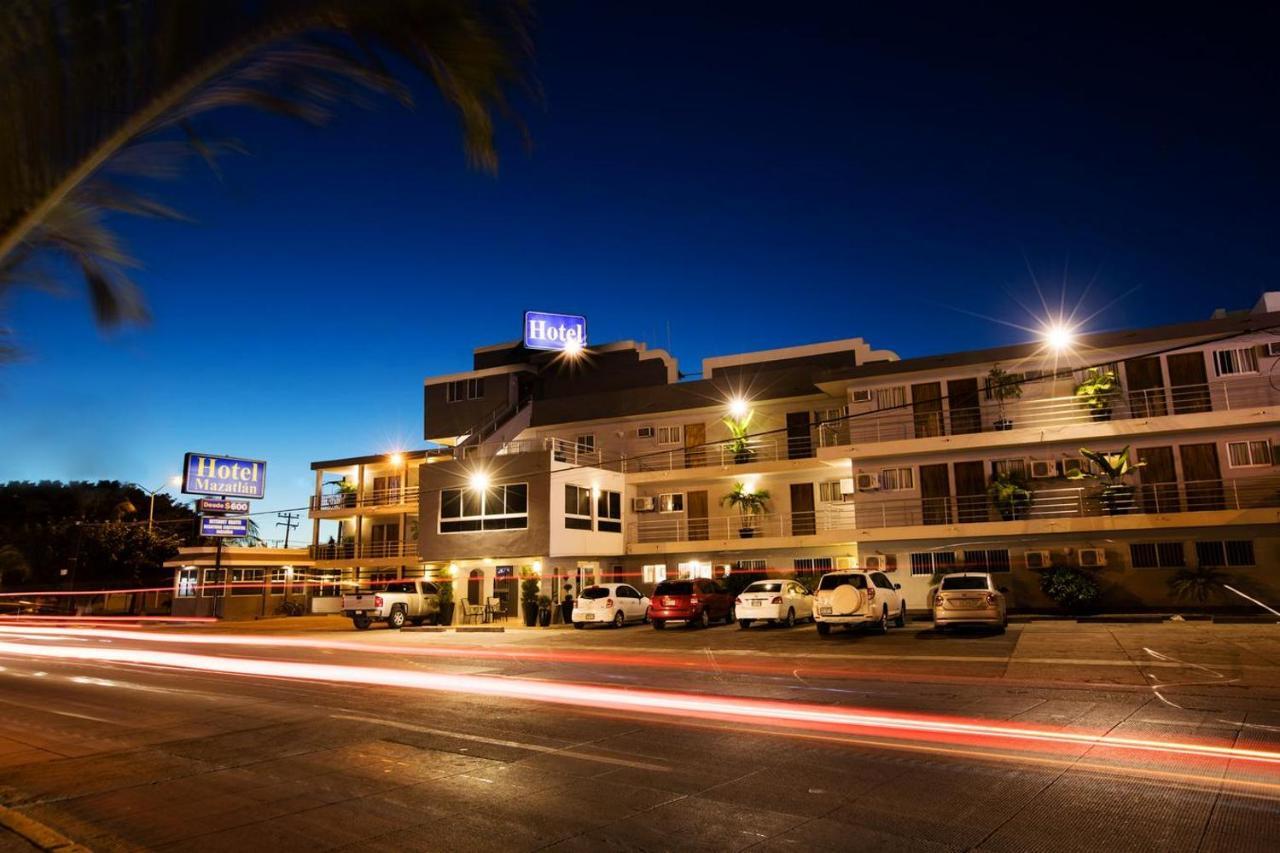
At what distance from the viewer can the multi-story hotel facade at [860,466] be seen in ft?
85.1

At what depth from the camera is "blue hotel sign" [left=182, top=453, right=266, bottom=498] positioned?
4662 cm

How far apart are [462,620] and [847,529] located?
16399 mm

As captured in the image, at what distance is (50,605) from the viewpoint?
53.6m

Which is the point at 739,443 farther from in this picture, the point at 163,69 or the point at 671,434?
the point at 163,69

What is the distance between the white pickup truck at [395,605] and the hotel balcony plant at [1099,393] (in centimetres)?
2619

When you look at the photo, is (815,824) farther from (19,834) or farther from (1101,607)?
(1101,607)

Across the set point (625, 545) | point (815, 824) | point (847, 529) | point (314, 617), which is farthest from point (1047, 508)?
point (314, 617)

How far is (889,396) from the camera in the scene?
30.5 metres

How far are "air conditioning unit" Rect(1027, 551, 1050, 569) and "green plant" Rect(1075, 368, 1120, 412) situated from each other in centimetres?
523

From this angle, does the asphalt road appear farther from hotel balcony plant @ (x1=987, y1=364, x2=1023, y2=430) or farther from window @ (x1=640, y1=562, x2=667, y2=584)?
window @ (x1=640, y1=562, x2=667, y2=584)

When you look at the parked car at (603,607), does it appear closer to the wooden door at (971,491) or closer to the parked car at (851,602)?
the parked car at (851,602)

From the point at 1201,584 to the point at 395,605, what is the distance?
2854 cm

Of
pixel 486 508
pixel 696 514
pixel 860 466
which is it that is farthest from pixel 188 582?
pixel 860 466

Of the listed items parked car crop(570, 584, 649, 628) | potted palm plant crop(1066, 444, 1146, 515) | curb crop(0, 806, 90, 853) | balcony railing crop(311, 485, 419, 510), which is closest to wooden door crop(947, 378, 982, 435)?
potted palm plant crop(1066, 444, 1146, 515)
